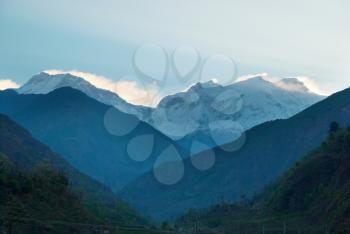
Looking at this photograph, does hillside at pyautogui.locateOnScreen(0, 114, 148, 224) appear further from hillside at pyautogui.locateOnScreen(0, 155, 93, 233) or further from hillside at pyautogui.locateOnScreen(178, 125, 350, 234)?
hillside at pyautogui.locateOnScreen(0, 155, 93, 233)

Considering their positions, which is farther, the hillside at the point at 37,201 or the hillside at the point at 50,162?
the hillside at the point at 50,162

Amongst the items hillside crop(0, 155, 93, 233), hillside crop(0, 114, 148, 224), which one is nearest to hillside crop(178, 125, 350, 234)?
hillside crop(0, 114, 148, 224)

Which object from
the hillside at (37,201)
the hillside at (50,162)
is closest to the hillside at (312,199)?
the hillside at (50,162)

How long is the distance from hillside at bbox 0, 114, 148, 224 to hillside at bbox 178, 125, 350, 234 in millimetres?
15029

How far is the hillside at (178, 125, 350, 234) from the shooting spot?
80600mm

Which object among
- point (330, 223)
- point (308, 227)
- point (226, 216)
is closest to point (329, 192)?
point (308, 227)

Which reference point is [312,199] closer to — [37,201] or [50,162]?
[37,201]

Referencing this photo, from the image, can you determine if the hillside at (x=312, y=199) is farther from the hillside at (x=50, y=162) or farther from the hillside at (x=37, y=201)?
the hillside at (x=37, y=201)

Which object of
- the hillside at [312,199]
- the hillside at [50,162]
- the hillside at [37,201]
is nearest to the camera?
the hillside at [37,201]

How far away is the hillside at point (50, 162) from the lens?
411 ft

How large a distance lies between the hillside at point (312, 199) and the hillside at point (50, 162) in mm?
15029

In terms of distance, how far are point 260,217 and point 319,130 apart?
8643 cm

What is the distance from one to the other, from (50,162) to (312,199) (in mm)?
51651

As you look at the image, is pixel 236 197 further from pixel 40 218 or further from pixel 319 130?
pixel 40 218
